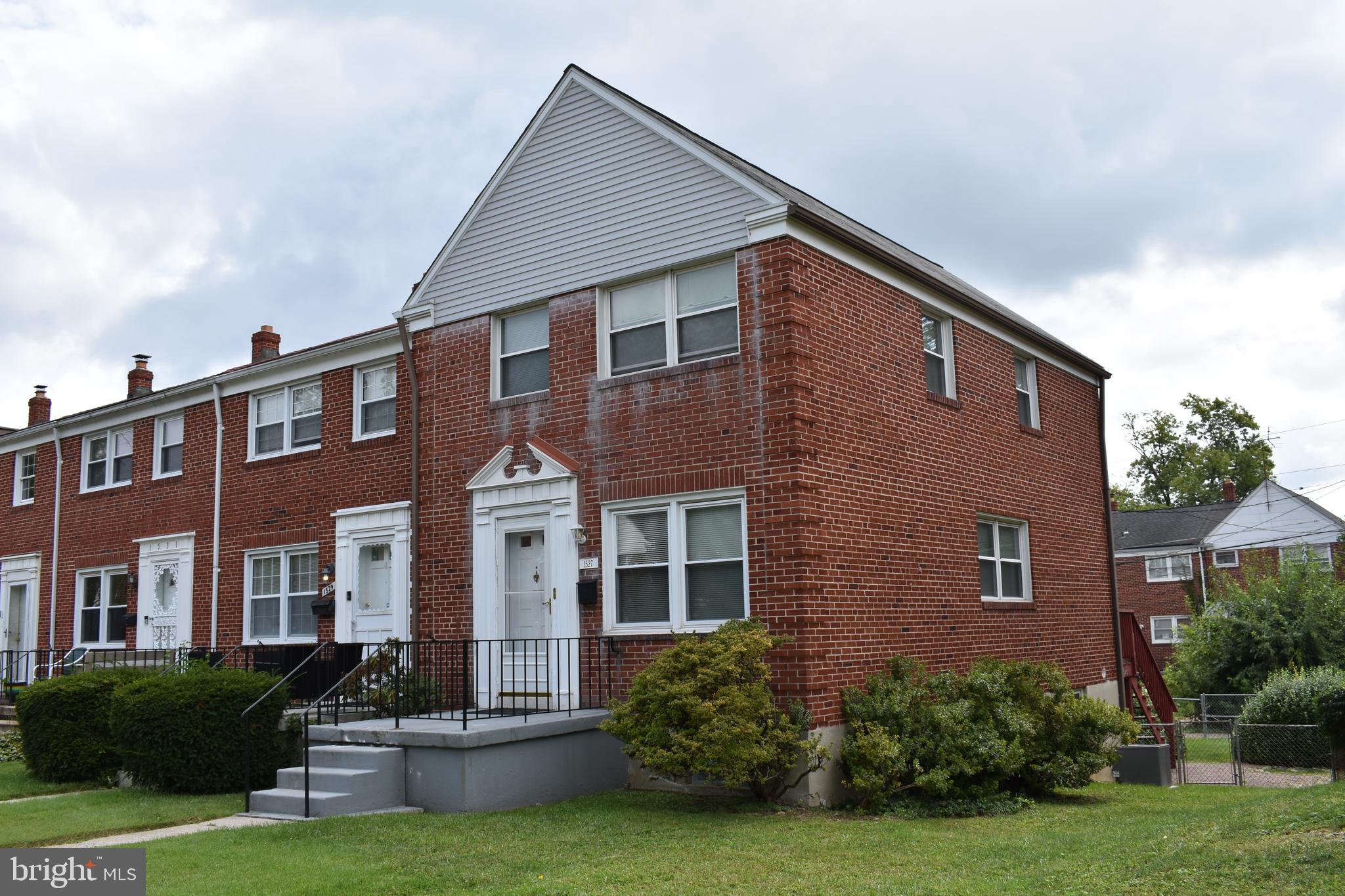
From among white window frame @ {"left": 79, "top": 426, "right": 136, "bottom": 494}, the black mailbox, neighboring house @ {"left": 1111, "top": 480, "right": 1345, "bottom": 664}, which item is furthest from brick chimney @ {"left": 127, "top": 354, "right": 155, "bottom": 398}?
neighboring house @ {"left": 1111, "top": 480, "right": 1345, "bottom": 664}

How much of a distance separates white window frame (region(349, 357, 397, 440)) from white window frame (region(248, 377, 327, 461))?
0.78 meters

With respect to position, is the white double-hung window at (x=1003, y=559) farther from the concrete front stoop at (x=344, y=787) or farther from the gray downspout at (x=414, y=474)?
the concrete front stoop at (x=344, y=787)

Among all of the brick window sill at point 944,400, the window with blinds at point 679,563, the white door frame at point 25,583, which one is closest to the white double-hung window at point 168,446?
the white door frame at point 25,583

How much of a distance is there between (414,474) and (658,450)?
13.0ft

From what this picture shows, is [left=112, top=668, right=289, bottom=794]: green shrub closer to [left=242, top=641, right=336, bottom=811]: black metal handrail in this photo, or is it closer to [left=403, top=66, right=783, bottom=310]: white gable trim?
[left=242, top=641, right=336, bottom=811]: black metal handrail

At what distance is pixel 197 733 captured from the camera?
464 inches

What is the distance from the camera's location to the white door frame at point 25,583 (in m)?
22.1

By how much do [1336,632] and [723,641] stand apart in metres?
19.6

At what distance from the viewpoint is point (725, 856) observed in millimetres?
8273

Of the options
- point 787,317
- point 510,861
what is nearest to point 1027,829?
point 510,861

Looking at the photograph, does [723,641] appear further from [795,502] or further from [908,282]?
[908,282]

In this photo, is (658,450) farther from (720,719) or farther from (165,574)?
(165,574)

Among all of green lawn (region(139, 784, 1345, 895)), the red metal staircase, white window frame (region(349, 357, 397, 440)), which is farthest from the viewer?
the red metal staircase

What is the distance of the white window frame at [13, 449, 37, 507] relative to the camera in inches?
904
